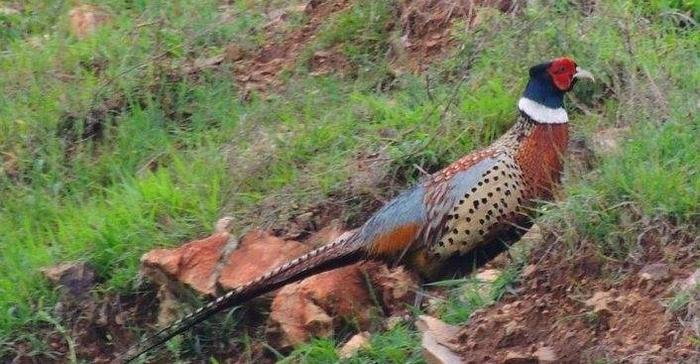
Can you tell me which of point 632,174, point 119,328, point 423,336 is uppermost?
point 632,174

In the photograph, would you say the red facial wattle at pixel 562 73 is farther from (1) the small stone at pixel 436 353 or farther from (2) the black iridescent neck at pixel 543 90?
(1) the small stone at pixel 436 353

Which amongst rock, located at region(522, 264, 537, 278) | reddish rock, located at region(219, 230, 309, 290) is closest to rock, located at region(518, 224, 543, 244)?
rock, located at region(522, 264, 537, 278)

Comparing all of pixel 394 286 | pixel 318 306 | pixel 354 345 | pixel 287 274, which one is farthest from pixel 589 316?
pixel 287 274

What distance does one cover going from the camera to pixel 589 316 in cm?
475

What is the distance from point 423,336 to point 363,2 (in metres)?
2.69

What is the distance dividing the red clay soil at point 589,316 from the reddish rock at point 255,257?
1088mm

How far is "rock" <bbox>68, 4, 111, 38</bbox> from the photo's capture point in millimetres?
7948

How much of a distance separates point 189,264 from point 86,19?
2.51 m

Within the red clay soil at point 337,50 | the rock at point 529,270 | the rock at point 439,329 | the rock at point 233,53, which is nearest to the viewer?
the rock at point 439,329

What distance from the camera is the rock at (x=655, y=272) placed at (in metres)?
4.76

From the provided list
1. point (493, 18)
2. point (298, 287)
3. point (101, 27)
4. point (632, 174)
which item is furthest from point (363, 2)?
point (632, 174)

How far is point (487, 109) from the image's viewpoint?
6227 millimetres

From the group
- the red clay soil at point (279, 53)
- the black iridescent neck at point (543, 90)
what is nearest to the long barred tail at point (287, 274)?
the black iridescent neck at point (543, 90)

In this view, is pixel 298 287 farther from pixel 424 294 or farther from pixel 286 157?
pixel 286 157
